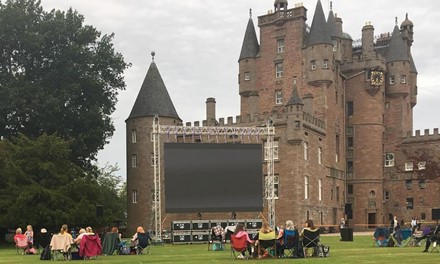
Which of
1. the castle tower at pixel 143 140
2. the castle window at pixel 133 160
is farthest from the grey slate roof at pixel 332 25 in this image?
Result: the castle window at pixel 133 160

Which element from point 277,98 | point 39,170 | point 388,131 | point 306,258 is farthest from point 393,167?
point 306,258

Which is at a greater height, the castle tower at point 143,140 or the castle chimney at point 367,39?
the castle chimney at point 367,39

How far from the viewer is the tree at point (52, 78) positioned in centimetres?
4234

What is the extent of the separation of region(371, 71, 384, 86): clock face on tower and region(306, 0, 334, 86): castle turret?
4993 millimetres

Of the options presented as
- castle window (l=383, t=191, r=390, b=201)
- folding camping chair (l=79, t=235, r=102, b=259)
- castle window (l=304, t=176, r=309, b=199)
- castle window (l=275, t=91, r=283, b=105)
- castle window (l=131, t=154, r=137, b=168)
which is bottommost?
folding camping chair (l=79, t=235, r=102, b=259)

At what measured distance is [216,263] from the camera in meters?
17.9

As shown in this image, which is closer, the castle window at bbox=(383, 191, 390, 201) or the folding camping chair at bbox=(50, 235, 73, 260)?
the folding camping chair at bbox=(50, 235, 73, 260)

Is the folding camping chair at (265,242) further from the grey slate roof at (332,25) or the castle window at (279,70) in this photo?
the grey slate roof at (332,25)

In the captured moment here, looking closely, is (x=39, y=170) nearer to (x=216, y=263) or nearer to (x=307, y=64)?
(x=216, y=263)

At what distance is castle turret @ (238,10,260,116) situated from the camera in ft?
182

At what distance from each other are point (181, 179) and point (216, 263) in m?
17.2

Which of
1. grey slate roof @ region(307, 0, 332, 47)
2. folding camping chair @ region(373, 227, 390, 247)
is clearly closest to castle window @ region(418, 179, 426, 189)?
grey slate roof @ region(307, 0, 332, 47)

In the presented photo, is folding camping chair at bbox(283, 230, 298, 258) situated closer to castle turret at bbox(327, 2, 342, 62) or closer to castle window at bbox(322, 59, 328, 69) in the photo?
castle window at bbox(322, 59, 328, 69)

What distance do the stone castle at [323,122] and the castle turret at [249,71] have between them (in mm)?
84
